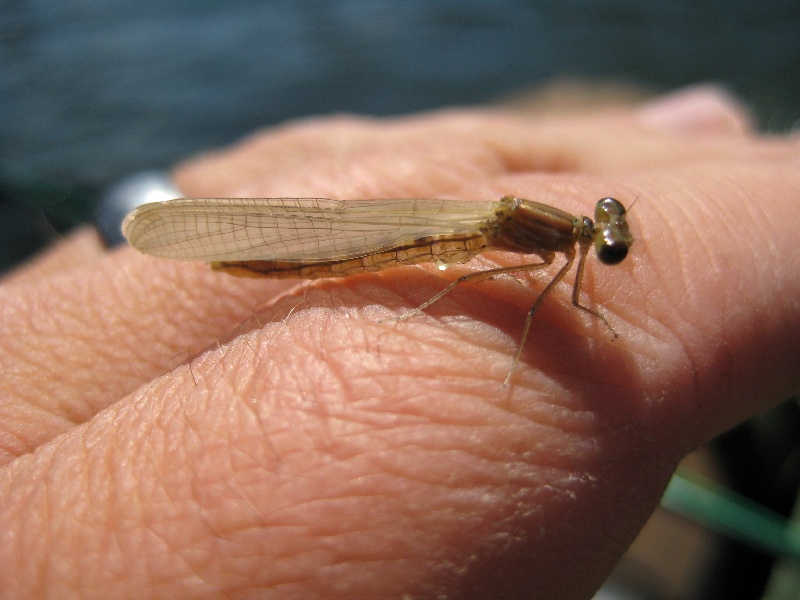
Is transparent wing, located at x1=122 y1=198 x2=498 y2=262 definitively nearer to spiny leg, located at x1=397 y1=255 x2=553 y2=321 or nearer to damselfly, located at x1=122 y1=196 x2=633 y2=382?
damselfly, located at x1=122 y1=196 x2=633 y2=382

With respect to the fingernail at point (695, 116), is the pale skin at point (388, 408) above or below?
below

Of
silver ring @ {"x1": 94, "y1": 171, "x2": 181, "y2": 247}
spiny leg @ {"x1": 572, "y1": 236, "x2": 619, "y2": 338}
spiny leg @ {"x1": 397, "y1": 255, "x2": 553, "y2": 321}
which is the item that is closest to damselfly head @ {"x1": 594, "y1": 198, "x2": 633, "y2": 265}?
spiny leg @ {"x1": 572, "y1": 236, "x2": 619, "y2": 338}

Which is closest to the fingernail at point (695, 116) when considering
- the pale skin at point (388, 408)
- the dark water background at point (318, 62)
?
the pale skin at point (388, 408)

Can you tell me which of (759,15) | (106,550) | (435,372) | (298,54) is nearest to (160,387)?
(106,550)

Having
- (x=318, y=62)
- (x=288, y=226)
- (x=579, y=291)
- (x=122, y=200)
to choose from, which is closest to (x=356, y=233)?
(x=288, y=226)

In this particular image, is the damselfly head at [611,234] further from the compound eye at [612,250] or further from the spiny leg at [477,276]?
the spiny leg at [477,276]
